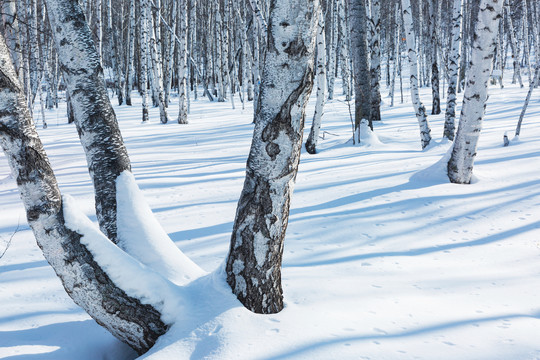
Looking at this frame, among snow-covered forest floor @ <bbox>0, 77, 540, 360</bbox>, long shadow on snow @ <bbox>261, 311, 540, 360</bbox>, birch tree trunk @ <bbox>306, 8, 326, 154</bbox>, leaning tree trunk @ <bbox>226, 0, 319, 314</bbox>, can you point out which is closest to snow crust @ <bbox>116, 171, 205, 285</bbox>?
snow-covered forest floor @ <bbox>0, 77, 540, 360</bbox>

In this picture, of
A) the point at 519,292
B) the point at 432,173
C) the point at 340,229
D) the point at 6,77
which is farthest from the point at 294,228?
the point at 6,77

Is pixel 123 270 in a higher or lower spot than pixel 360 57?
lower

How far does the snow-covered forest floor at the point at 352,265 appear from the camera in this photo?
1992 mm

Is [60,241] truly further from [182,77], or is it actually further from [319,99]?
[182,77]

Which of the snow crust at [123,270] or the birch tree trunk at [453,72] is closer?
the snow crust at [123,270]

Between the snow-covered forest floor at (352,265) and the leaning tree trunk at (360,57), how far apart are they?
5.16 feet

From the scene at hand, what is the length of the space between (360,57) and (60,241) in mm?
7580

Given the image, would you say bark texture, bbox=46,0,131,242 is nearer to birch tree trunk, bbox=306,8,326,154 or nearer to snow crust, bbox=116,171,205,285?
snow crust, bbox=116,171,205,285

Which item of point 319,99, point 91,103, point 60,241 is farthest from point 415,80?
point 60,241

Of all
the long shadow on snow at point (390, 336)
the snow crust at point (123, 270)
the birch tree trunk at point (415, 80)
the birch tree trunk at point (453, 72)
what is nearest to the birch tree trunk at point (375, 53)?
the birch tree trunk at point (453, 72)

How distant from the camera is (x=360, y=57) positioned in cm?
834

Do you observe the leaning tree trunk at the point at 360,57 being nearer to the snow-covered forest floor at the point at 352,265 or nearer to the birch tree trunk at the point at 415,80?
the birch tree trunk at the point at 415,80

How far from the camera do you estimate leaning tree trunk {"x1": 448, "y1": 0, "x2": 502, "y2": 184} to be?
4652 mm

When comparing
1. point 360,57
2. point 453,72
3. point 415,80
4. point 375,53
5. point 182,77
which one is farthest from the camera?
point 182,77
